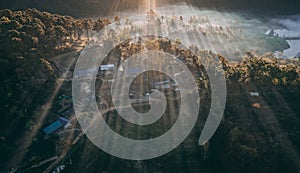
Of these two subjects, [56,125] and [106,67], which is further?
[106,67]

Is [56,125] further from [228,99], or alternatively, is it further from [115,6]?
[115,6]

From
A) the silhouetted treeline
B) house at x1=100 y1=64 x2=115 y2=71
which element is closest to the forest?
house at x1=100 y1=64 x2=115 y2=71

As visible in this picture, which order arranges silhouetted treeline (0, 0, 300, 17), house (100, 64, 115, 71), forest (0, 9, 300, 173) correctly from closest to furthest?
forest (0, 9, 300, 173), house (100, 64, 115, 71), silhouetted treeline (0, 0, 300, 17)

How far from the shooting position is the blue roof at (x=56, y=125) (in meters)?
19.2

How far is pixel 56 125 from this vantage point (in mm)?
19609

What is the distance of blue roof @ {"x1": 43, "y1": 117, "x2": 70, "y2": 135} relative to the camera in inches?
755

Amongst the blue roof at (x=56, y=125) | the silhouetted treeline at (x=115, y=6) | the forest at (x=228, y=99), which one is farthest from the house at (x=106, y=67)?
the silhouetted treeline at (x=115, y=6)

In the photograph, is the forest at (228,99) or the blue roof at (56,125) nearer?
the forest at (228,99)

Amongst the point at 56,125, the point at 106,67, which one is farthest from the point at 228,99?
the point at 56,125

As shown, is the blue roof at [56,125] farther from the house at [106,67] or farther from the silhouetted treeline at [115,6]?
the silhouetted treeline at [115,6]

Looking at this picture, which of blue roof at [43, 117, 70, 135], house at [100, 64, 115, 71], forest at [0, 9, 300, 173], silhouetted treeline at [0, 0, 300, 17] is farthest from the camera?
silhouetted treeline at [0, 0, 300, 17]

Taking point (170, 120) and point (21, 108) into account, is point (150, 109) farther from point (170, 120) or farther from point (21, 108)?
point (21, 108)

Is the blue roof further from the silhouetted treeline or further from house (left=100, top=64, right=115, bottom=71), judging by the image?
the silhouetted treeline

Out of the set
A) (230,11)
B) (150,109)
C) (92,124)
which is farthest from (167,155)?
(230,11)
